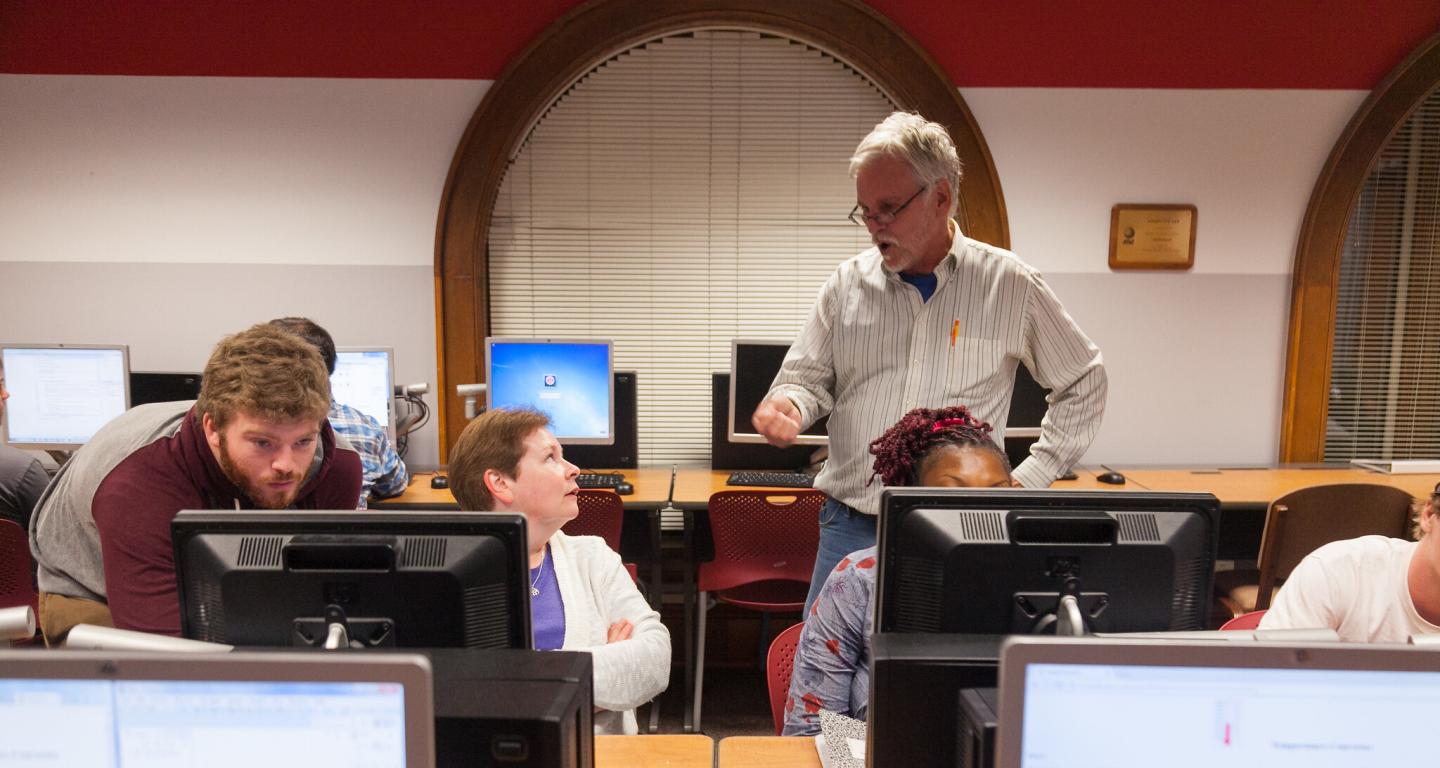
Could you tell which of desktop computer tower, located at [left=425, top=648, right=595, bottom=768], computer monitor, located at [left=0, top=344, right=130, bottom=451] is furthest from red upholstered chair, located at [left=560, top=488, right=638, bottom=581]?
computer monitor, located at [left=0, top=344, right=130, bottom=451]

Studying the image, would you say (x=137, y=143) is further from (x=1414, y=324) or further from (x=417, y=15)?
(x=1414, y=324)

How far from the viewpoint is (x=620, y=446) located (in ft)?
11.9

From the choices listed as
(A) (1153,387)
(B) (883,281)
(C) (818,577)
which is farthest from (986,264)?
(A) (1153,387)

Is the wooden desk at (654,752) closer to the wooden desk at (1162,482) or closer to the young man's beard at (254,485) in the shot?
the young man's beard at (254,485)

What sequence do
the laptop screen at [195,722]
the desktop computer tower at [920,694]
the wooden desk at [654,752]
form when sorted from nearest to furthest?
the laptop screen at [195,722] → the desktop computer tower at [920,694] → the wooden desk at [654,752]

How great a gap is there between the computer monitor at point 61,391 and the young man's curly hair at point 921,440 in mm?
3371

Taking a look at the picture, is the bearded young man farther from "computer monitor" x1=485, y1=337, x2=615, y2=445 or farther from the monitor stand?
"computer monitor" x1=485, y1=337, x2=615, y2=445

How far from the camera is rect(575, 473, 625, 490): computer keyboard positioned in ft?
10.6

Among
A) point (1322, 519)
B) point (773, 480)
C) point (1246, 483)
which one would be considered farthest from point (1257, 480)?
point (773, 480)

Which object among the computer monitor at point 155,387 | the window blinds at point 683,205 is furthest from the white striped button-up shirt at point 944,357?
the computer monitor at point 155,387

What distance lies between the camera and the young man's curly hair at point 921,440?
1.50 metres

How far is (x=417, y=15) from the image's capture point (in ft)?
11.8

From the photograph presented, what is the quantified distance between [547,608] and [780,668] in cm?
48

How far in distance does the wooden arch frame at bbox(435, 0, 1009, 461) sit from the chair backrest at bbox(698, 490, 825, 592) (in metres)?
1.52
